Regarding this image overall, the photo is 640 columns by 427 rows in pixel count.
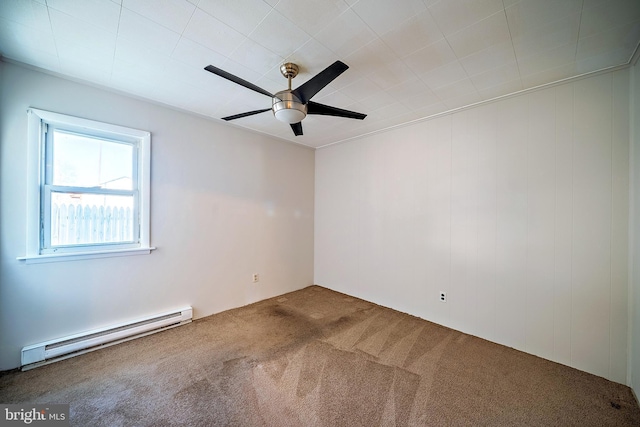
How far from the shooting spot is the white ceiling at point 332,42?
1.42m

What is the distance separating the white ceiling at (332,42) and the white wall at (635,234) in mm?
309

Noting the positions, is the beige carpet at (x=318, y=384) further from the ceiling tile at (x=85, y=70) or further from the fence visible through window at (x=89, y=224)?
the ceiling tile at (x=85, y=70)

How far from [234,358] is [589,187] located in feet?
11.4

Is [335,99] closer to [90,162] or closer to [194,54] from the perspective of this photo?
[194,54]

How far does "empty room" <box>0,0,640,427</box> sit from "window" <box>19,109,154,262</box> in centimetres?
2

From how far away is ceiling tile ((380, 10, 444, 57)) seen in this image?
1.50 meters

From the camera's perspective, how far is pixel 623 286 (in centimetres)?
191

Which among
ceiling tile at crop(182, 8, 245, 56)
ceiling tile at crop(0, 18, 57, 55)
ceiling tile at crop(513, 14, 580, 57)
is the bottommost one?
ceiling tile at crop(513, 14, 580, 57)

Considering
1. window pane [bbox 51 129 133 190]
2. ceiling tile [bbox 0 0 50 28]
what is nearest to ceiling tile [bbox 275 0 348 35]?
ceiling tile [bbox 0 0 50 28]

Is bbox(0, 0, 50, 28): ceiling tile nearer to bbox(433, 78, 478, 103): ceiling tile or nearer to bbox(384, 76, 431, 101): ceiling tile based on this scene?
bbox(384, 76, 431, 101): ceiling tile

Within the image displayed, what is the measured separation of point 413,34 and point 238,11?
3.74ft

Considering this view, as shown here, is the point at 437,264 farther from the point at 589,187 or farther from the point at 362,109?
the point at 362,109

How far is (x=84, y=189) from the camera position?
2.31m

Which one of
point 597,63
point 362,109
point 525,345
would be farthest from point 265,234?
point 597,63
